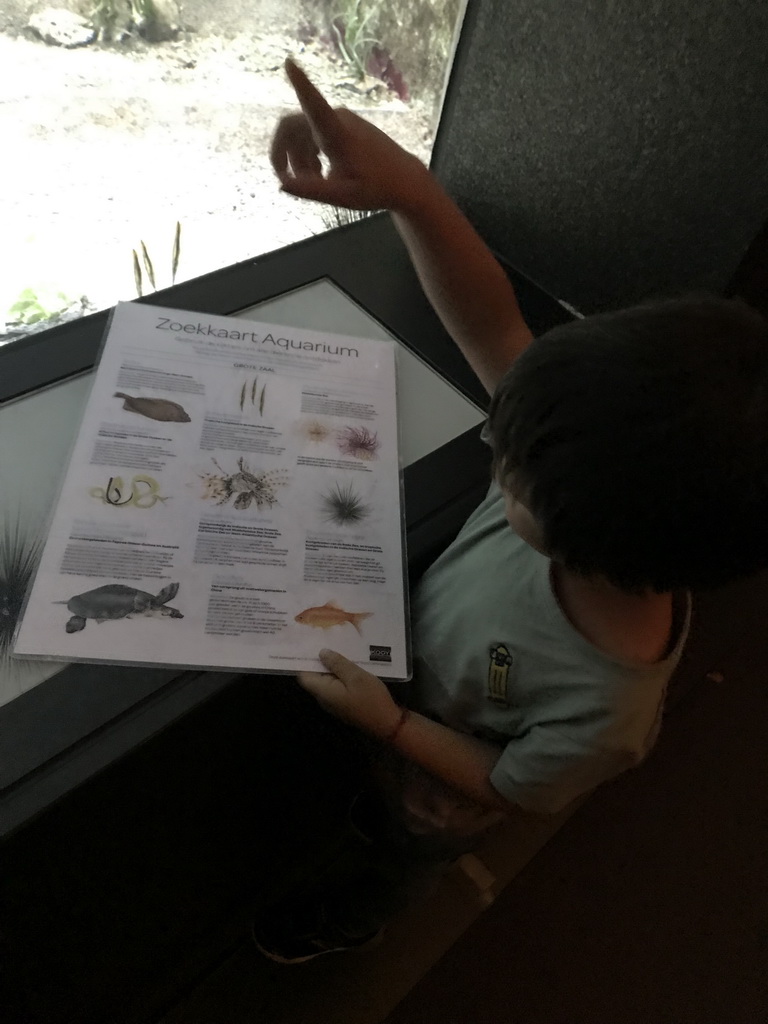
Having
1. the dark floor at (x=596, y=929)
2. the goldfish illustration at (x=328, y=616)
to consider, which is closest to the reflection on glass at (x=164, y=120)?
the goldfish illustration at (x=328, y=616)

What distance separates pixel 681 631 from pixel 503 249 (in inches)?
24.0

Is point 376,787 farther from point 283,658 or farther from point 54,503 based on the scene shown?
point 54,503

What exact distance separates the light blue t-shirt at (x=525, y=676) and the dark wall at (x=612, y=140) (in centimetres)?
37

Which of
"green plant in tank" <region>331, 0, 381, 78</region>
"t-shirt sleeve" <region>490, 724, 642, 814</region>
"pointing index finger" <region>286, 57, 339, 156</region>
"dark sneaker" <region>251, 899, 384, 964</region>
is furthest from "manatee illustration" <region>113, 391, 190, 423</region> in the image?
"dark sneaker" <region>251, 899, 384, 964</region>

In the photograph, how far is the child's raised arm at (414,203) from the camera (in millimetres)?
559

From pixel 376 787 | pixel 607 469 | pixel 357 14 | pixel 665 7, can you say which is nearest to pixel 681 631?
pixel 607 469

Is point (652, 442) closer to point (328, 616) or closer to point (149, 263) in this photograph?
point (328, 616)

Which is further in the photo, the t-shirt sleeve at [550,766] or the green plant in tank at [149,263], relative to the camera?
the green plant in tank at [149,263]

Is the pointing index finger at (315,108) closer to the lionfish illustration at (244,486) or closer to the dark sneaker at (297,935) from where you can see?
the lionfish illustration at (244,486)

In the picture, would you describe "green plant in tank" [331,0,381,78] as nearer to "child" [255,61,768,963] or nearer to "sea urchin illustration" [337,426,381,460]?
"child" [255,61,768,963]

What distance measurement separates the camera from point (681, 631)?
510 mm

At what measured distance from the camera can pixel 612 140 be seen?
737mm

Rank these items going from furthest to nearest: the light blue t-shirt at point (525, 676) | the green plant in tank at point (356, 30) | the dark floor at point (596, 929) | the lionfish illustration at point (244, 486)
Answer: the dark floor at point (596, 929)
the green plant in tank at point (356, 30)
the lionfish illustration at point (244, 486)
the light blue t-shirt at point (525, 676)

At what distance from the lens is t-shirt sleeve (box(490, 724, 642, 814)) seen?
472 mm
